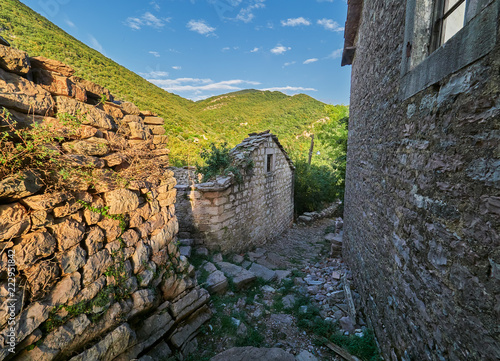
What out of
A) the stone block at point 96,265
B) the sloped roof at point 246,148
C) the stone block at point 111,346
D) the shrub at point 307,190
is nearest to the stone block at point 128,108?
the stone block at point 96,265

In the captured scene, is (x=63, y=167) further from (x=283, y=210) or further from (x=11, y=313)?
(x=283, y=210)

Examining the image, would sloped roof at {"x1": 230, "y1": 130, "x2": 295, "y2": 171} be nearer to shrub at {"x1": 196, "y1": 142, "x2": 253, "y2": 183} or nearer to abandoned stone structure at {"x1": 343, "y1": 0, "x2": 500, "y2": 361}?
shrub at {"x1": 196, "y1": 142, "x2": 253, "y2": 183}

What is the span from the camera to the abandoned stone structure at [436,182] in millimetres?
1183

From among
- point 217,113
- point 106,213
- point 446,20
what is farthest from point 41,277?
point 217,113

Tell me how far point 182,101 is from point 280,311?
1182 inches

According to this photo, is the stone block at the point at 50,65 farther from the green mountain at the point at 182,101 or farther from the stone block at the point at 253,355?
the green mountain at the point at 182,101

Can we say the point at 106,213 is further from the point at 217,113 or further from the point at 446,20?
the point at 217,113

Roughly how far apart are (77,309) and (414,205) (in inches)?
120

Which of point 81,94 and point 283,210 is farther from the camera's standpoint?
point 283,210

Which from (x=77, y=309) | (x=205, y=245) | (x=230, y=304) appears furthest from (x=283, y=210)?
(x=77, y=309)

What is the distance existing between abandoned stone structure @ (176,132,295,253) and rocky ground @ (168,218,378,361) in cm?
46

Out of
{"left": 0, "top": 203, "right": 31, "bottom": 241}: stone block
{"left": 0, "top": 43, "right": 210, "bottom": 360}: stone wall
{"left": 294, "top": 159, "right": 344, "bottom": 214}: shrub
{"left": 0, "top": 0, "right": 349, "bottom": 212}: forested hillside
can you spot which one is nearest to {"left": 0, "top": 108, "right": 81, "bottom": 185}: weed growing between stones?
{"left": 0, "top": 43, "right": 210, "bottom": 360}: stone wall

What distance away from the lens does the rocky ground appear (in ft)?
9.43

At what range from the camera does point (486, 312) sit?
3.95ft
